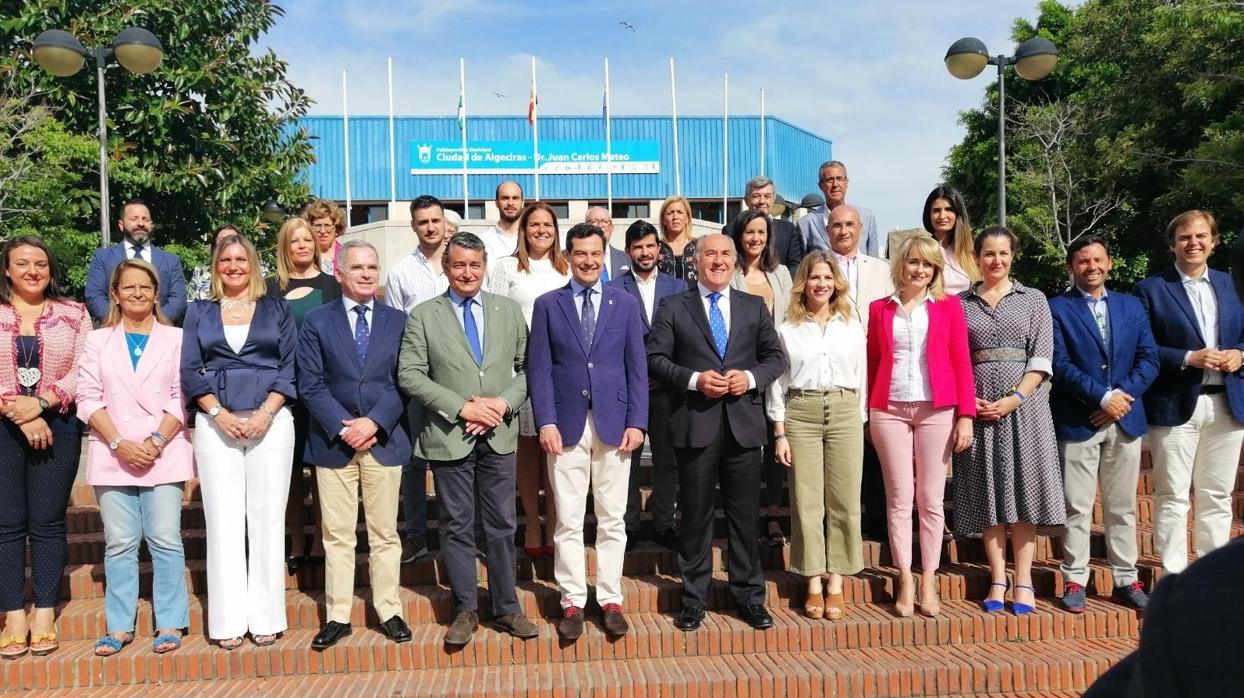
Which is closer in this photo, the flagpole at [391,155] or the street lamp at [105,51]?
the street lamp at [105,51]

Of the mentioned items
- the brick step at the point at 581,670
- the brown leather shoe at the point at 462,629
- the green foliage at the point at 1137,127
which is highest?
the green foliage at the point at 1137,127

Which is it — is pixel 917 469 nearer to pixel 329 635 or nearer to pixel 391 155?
pixel 329 635

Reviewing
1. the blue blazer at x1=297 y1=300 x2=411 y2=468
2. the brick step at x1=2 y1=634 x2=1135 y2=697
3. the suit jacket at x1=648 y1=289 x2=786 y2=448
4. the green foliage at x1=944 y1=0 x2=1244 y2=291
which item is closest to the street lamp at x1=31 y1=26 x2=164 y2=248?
the blue blazer at x1=297 y1=300 x2=411 y2=468

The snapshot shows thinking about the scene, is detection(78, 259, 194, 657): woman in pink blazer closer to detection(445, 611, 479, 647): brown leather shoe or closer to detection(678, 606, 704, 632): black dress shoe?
detection(445, 611, 479, 647): brown leather shoe

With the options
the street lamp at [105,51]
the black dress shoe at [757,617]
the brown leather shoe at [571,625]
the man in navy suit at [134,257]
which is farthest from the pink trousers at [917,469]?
the street lamp at [105,51]

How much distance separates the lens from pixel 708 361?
486cm

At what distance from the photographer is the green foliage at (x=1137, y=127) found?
16.7m

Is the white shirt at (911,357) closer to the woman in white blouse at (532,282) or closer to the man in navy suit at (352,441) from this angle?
the woman in white blouse at (532,282)

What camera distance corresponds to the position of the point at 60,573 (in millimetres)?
4684

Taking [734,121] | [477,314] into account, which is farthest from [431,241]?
[734,121]

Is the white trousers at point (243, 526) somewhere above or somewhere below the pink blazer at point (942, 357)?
below

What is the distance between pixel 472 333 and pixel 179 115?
13.1 meters

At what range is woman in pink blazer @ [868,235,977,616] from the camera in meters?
4.91

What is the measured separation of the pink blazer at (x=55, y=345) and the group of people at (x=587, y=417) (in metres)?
0.01
